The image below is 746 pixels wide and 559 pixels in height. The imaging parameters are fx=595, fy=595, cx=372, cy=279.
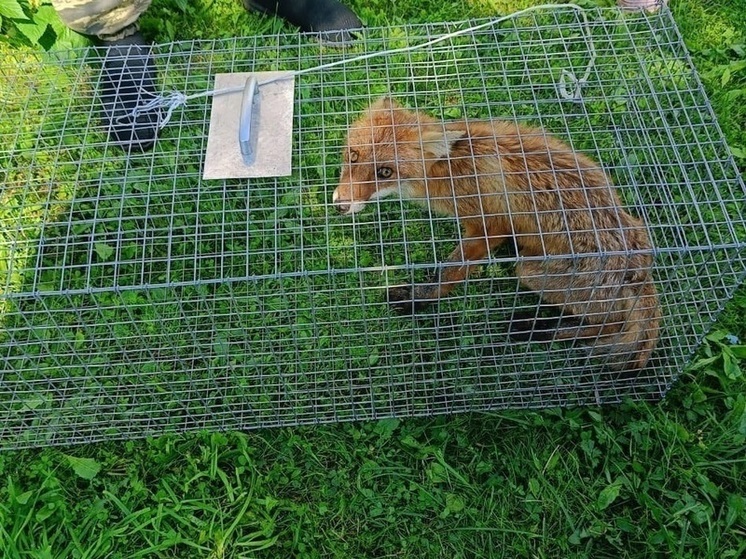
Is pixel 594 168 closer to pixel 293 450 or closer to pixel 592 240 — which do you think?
pixel 592 240

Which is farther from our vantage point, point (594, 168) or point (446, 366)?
point (446, 366)

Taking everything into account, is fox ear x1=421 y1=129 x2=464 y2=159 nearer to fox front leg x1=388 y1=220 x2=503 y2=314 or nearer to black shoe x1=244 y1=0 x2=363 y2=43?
fox front leg x1=388 y1=220 x2=503 y2=314

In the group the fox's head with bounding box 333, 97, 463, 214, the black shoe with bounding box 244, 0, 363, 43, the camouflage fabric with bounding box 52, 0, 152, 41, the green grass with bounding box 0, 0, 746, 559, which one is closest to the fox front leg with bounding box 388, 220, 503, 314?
the fox's head with bounding box 333, 97, 463, 214

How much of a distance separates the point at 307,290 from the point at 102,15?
2633 mm

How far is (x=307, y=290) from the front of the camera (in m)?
3.43

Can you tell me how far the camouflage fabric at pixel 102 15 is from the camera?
4141mm

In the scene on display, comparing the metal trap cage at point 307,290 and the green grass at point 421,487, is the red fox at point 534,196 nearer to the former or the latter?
the metal trap cage at point 307,290

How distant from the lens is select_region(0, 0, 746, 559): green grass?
295 centimetres

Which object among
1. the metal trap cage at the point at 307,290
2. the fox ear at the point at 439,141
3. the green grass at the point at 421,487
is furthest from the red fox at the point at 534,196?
the green grass at the point at 421,487

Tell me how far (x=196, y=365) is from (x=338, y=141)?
64.1 inches

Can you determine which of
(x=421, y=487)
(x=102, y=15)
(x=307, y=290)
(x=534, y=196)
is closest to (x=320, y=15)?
(x=102, y=15)

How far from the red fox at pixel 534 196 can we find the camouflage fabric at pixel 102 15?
227 centimetres

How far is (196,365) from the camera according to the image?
3467 millimetres

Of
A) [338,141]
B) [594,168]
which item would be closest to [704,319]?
[594,168]
